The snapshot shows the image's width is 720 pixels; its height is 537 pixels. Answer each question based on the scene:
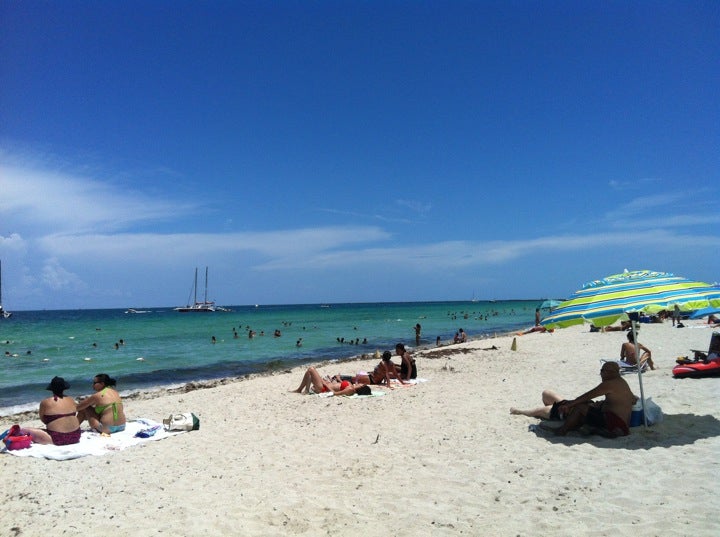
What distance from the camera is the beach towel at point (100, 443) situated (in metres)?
7.86

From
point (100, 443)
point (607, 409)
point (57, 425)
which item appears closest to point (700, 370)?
point (607, 409)

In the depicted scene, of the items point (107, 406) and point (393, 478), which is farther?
point (107, 406)

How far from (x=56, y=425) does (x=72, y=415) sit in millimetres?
266

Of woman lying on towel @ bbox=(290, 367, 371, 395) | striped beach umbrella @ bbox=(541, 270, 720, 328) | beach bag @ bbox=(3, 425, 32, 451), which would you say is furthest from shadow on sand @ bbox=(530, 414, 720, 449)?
beach bag @ bbox=(3, 425, 32, 451)

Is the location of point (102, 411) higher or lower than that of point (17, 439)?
higher

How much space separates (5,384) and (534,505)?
2071 cm

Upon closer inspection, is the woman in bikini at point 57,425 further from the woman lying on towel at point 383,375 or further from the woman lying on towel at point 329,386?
the woman lying on towel at point 383,375

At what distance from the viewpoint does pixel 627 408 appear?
23.6 ft

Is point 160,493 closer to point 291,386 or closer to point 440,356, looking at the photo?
point 291,386

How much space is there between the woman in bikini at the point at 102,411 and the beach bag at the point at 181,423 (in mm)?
815

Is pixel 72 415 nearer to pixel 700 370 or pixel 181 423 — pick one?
pixel 181 423

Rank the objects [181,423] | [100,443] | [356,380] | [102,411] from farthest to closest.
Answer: [356,380], [181,423], [102,411], [100,443]

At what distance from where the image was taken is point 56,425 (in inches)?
328

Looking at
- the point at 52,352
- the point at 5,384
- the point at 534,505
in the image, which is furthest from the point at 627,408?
the point at 52,352
